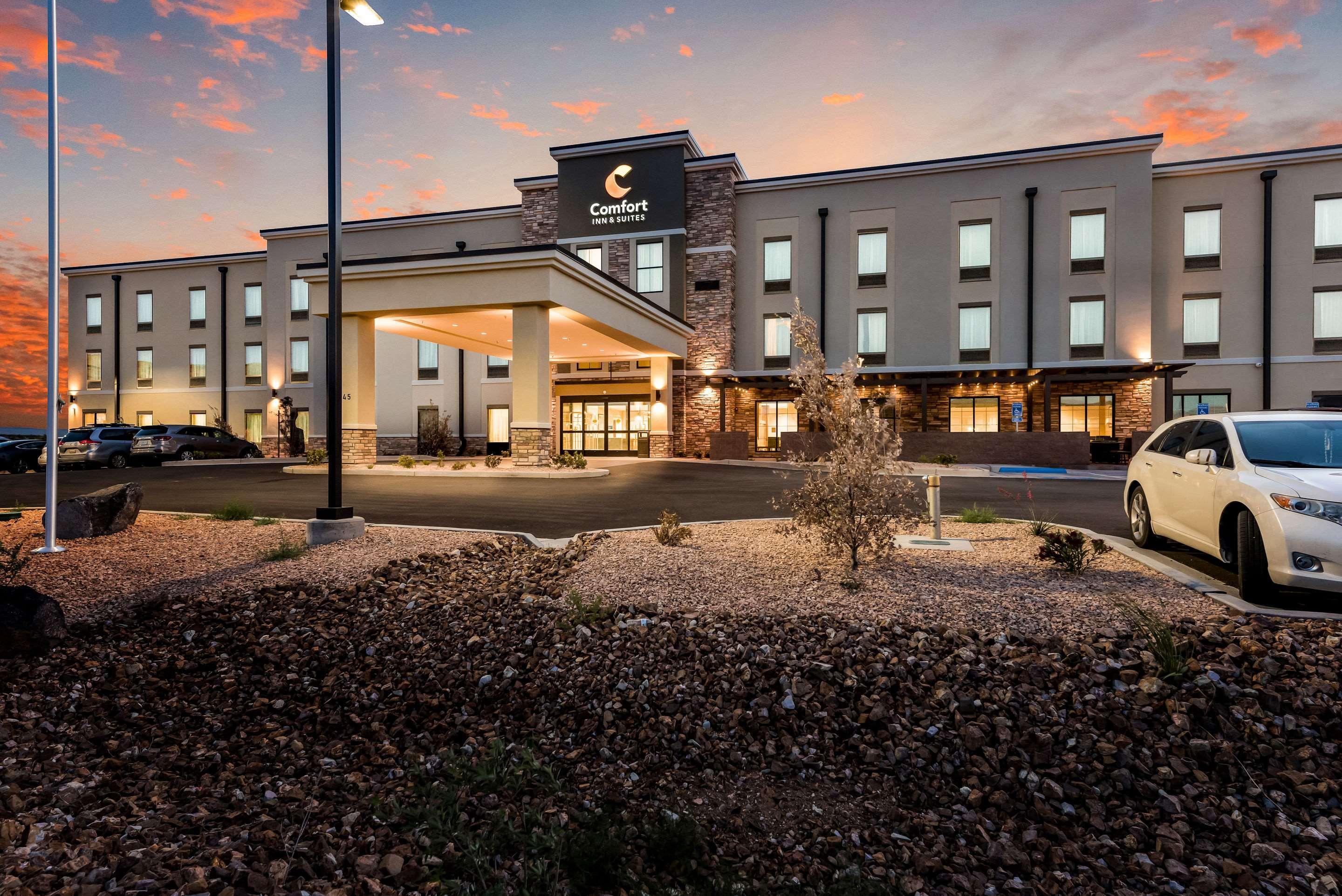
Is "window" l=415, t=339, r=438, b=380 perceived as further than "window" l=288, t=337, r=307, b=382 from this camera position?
No

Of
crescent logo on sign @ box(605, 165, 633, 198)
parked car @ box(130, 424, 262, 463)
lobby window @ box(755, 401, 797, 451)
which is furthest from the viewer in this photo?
lobby window @ box(755, 401, 797, 451)

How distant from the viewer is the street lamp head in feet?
25.3

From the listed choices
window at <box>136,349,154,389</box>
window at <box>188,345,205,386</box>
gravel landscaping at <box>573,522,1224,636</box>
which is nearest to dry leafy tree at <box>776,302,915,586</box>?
gravel landscaping at <box>573,522,1224,636</box>

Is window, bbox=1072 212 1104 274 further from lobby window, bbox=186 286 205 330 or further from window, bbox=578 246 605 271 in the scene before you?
lobby window, bbox=186 286 205 330

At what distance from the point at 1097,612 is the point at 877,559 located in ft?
5.76

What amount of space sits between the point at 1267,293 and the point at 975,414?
35.7ft

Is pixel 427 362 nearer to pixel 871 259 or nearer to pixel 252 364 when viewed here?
pixel 252 364

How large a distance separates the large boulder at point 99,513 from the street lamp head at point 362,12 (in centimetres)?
622

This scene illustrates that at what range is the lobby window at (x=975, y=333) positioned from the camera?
2733cm

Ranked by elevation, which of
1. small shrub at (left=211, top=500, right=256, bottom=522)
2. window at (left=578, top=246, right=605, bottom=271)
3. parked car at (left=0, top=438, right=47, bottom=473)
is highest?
window at (left=578, top=246, right=605, bottom=271)

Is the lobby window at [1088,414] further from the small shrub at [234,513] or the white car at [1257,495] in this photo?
the small shrub at [234,513]

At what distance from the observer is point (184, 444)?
2677 centimetres

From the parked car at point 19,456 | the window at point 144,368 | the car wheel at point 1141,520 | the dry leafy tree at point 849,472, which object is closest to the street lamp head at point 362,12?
the dry leafy tree at point 849,472

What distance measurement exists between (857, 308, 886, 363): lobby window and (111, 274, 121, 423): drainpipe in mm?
39368
